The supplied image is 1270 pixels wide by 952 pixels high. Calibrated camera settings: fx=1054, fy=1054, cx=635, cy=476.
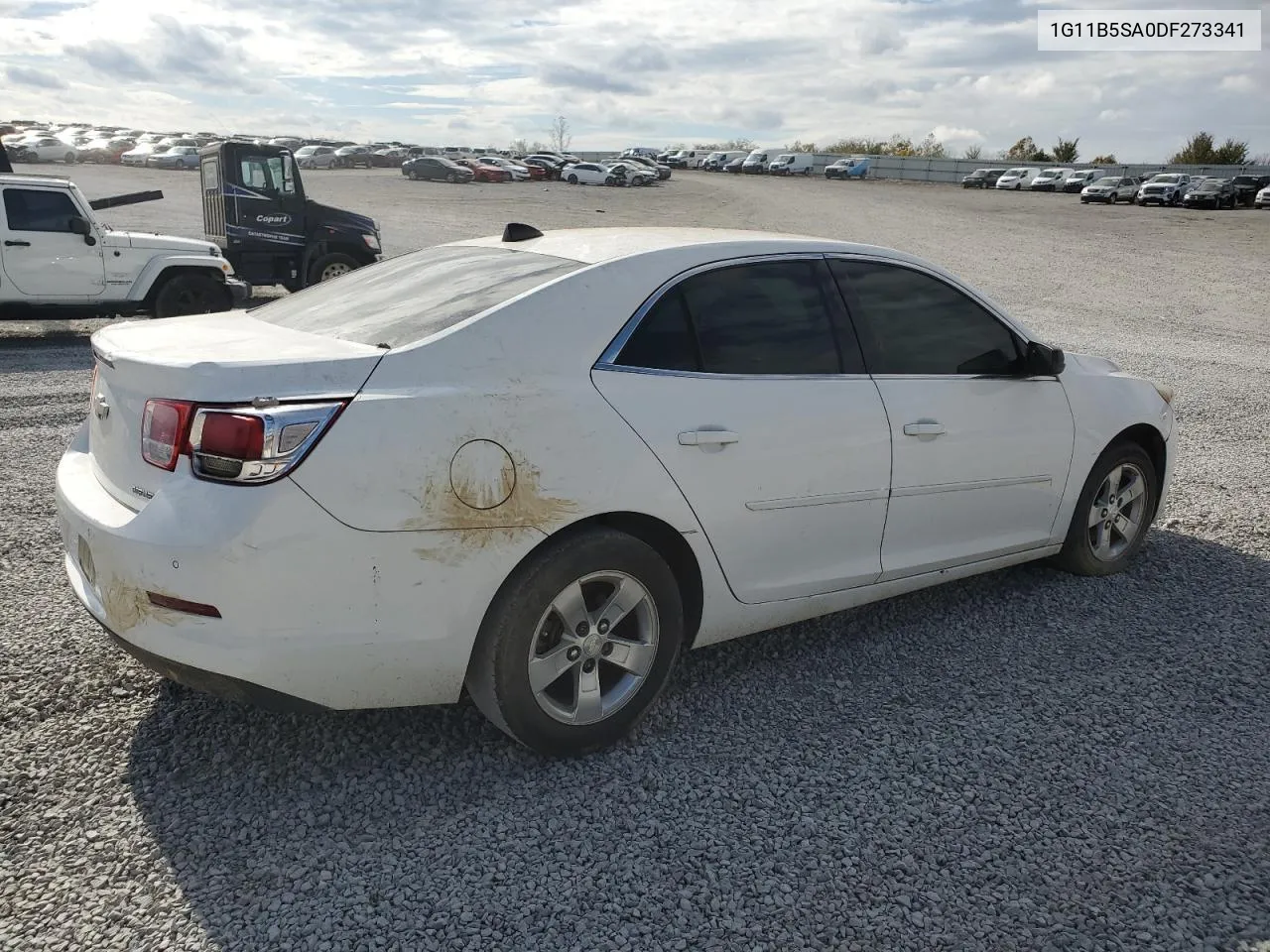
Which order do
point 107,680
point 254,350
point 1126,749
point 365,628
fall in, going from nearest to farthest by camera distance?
point 365,628 < point 254,350 < point 1126,749 < point 107,680

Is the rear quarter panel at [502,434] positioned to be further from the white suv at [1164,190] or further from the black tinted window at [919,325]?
the white suv at [1164,190]

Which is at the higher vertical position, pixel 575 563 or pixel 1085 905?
Result: pixel 575 563

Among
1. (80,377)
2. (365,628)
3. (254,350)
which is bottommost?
(80,377)

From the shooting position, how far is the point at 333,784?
10.4 feet

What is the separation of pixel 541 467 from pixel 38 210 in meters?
10.8

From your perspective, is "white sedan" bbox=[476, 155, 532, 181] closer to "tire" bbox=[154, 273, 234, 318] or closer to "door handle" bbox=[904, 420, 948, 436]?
"tire" bbox=[154, 273, 234, 318]

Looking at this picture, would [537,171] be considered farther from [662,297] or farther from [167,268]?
[662,297]

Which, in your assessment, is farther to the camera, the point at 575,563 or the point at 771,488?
the point at 771,488

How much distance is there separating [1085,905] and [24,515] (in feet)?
17.4

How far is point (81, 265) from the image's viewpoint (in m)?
11.6

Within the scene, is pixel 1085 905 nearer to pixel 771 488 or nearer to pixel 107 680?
pixel 771 488

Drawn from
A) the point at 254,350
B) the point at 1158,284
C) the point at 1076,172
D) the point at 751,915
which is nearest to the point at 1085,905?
the point at 751,915

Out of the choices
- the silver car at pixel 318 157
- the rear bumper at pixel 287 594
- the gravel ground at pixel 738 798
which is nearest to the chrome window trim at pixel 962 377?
the gravel ground at pixel 738 798

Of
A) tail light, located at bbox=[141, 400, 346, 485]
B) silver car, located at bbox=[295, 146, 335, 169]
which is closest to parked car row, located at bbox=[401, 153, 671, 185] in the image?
silver car, located at bbox=[295, 146, 335, 169]
